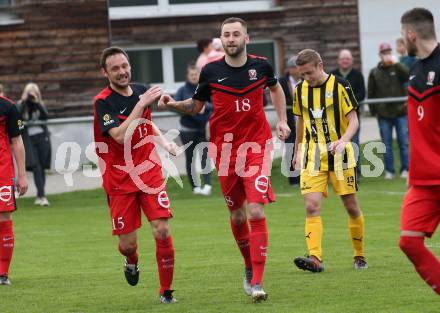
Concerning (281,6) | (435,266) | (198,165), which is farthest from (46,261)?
(281,6)

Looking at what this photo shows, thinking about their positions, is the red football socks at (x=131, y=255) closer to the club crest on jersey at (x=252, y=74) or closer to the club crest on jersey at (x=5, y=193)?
the club crest on jersey at (x=5, y=193)

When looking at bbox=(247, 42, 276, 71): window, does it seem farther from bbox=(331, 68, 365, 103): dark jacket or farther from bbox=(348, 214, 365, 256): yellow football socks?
bbox=(348, 214, 365, 256): yellow football socks

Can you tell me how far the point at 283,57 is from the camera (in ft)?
97.0

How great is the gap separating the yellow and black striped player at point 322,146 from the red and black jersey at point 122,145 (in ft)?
6.70

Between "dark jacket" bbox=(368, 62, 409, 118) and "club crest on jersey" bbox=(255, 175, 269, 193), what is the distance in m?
11.6

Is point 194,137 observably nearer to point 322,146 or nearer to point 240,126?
point 322,146

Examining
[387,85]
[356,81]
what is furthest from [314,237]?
[387,85]

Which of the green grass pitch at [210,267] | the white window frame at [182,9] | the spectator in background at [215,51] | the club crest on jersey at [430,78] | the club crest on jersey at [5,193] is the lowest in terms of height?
the green grass pitch at [210,267]

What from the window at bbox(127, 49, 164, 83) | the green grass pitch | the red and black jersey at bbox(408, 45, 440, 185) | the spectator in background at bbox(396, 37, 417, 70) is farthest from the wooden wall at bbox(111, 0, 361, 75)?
the red and black jersey at bbox(408, 45, 440, 185)

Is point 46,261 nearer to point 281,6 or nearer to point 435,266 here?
point 435,266

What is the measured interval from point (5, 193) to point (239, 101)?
267cm

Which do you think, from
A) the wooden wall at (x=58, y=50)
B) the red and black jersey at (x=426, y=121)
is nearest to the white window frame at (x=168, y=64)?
the wooden wall at (x=58, y=50)

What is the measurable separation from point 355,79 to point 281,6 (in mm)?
9341

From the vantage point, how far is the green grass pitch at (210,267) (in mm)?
9531
